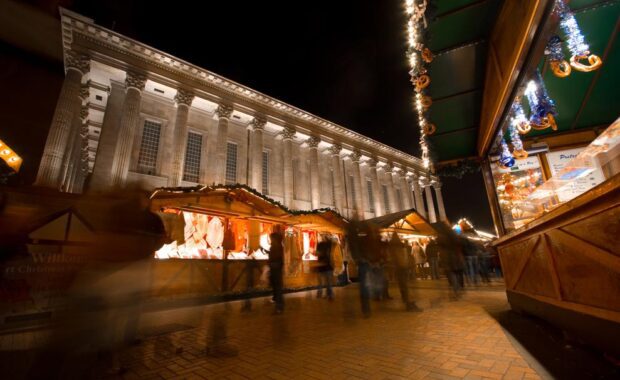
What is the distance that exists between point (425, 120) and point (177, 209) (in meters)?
8.22

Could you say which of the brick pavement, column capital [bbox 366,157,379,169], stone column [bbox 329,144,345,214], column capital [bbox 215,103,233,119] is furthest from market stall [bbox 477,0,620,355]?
column capital [bbox 366,157,379,169]

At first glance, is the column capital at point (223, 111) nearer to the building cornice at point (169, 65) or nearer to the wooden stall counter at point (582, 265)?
the building cornice at point (169, 65)

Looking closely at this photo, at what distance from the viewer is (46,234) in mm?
6887

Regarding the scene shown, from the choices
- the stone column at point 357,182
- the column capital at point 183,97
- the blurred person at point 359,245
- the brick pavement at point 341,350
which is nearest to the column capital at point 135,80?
the column capital at point 183,97

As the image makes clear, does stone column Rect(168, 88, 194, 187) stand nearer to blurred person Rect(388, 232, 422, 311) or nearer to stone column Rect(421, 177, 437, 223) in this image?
blurred person Rect(388, 232, 422, 311)

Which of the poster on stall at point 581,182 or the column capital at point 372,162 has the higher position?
the column capital at point 372,162

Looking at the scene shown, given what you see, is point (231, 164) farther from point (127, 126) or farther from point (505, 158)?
point (505, 158)

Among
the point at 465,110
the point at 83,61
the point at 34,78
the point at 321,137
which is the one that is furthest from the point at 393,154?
the point at 34,78

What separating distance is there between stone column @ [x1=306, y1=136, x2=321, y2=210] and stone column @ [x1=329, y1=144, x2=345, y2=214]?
214cm

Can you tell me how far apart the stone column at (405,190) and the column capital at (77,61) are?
3759 centimetres

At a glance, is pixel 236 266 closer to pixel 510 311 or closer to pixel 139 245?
pixel 139 245

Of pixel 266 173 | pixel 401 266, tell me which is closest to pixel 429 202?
pixel 266 173

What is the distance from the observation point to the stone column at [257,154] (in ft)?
71.2

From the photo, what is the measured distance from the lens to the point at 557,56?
3568mm
